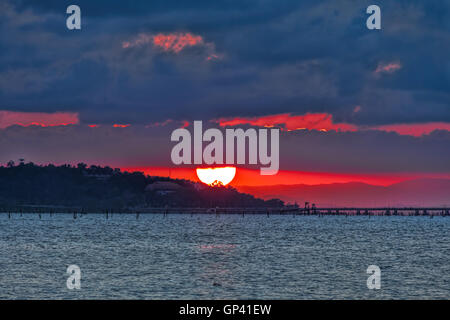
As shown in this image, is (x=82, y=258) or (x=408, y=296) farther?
(x=82, y=258)

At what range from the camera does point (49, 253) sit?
8900cm

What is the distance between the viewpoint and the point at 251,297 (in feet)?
157

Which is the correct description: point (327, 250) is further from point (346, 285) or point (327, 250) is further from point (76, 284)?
point (76, 284)

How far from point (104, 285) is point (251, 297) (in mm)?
14042
